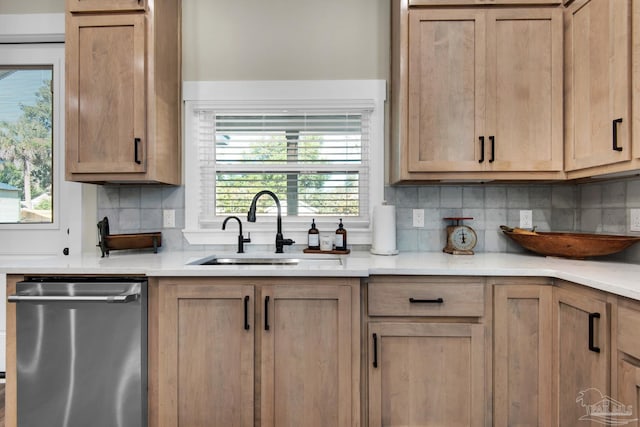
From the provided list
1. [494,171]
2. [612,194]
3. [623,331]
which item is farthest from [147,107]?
[612,194]

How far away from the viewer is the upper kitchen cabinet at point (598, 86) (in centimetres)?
144

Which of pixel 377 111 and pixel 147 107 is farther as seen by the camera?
pixel 377 111

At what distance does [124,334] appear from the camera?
1.52 m

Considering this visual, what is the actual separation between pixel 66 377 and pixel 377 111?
2192mm

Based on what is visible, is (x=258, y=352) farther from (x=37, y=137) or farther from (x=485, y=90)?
(x=37, y=137)

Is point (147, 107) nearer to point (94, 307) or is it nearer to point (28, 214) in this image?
point (94, 307)

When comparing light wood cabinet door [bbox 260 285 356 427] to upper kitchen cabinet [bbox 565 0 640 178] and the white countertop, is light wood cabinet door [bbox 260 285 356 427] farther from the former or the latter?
upper kitchen cabinet [bbox 565 0 640 178]

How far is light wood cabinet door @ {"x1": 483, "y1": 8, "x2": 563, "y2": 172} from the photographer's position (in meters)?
1.82

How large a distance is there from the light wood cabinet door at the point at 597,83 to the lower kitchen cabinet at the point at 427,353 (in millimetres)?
880

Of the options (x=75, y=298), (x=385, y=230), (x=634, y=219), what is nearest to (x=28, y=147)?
(x=75, y=298)

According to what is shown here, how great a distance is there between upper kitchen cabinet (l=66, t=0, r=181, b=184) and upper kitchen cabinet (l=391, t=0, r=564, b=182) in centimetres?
142

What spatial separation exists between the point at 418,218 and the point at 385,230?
0.34 meters

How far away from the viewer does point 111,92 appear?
6.06 feet

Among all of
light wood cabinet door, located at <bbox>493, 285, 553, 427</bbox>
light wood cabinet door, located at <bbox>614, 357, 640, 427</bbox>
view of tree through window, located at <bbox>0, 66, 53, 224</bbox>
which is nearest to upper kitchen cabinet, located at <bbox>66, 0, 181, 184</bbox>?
view of tree through window, located at <bbox>0, 66, 53, 224</bbox>
